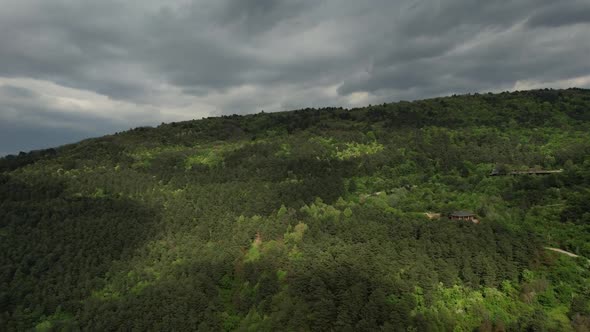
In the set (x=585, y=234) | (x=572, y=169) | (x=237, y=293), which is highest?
(x=572, y=169)

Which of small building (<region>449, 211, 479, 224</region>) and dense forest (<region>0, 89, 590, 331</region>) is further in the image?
small building (<region>449, 211, 479, 224</region>)

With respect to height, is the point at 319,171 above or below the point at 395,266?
above

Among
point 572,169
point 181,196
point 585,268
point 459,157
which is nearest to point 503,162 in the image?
point 459,157

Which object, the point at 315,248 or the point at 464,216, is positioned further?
the point at 464,216

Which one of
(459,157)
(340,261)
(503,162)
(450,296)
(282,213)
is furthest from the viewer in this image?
(459,157)

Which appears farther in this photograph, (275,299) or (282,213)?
(282,213)

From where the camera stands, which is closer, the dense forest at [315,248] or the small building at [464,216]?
the dense forest at [315,248]

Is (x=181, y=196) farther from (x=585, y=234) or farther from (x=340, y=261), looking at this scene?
(x=585, y=234)

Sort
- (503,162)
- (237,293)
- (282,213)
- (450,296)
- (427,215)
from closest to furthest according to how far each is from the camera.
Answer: (450,296) < (237,293) < (427,215) < (282,213) < (503,162)
